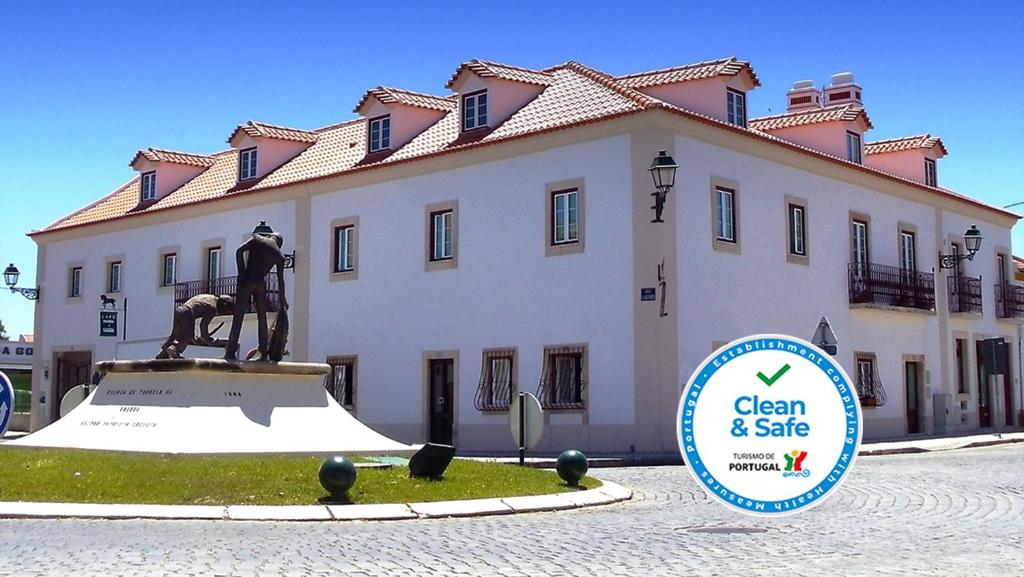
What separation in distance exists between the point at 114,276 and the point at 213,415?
22262 millimetres

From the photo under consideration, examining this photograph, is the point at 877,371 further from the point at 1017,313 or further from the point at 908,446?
the point at 1017,313

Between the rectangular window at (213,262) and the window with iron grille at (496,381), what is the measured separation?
1091cm

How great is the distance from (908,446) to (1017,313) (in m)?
12.4

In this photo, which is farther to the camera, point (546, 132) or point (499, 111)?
point (499, 111)

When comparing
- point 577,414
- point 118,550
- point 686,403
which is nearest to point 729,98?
point 577,414

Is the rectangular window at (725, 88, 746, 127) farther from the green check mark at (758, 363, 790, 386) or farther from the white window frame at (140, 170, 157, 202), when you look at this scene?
the green check mark at (758, 363, 790, 386)

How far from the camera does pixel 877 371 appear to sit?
30031 mm

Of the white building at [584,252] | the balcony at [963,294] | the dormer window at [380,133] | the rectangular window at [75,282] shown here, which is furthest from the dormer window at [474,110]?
the rectangular window at [75,282]

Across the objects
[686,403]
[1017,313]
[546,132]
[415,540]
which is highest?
[546,132]

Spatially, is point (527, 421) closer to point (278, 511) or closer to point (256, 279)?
point (256, 279)

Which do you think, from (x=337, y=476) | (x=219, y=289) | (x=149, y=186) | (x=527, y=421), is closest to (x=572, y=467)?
(x=527, y=421)

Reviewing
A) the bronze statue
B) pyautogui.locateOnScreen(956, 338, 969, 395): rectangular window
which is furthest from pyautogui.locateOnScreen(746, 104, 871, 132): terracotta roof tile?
the bronze statue

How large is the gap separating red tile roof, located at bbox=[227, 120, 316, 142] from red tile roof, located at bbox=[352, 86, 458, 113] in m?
4.20

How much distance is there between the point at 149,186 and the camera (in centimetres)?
3850
